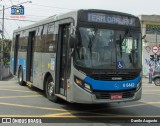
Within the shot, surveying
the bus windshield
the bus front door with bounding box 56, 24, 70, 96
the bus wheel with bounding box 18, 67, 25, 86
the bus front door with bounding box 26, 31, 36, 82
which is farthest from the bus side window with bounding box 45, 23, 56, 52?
the bus wheel with bounding box 18, 67, 25, 86

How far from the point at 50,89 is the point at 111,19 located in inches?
148

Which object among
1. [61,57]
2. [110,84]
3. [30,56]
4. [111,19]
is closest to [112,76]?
[110,84]

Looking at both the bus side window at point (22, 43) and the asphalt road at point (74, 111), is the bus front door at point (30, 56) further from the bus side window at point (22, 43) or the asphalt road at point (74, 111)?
the asphalt road at point (74, 111)

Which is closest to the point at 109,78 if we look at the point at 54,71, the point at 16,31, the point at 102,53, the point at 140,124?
the point at 102,53

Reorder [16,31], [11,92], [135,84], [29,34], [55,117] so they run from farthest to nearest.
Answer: [16,31]
[29,34]
[11,92]
[135,84]
[55,117]

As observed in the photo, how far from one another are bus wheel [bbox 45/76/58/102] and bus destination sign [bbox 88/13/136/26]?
3044 mm

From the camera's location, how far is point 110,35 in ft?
33.9

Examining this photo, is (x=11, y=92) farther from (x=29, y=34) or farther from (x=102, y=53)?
(x=102, y=53)

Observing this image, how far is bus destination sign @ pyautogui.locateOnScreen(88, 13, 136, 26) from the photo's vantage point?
10271mm

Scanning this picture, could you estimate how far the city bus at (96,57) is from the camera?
984cm

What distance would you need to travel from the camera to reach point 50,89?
41.4 ft

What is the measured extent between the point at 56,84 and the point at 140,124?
353cm

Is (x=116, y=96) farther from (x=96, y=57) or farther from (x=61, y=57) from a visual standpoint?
(x=61, y=57)

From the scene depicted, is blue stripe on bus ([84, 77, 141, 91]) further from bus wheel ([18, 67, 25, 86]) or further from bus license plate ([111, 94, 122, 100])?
bus wheel ([18, 67, 25, 86])
